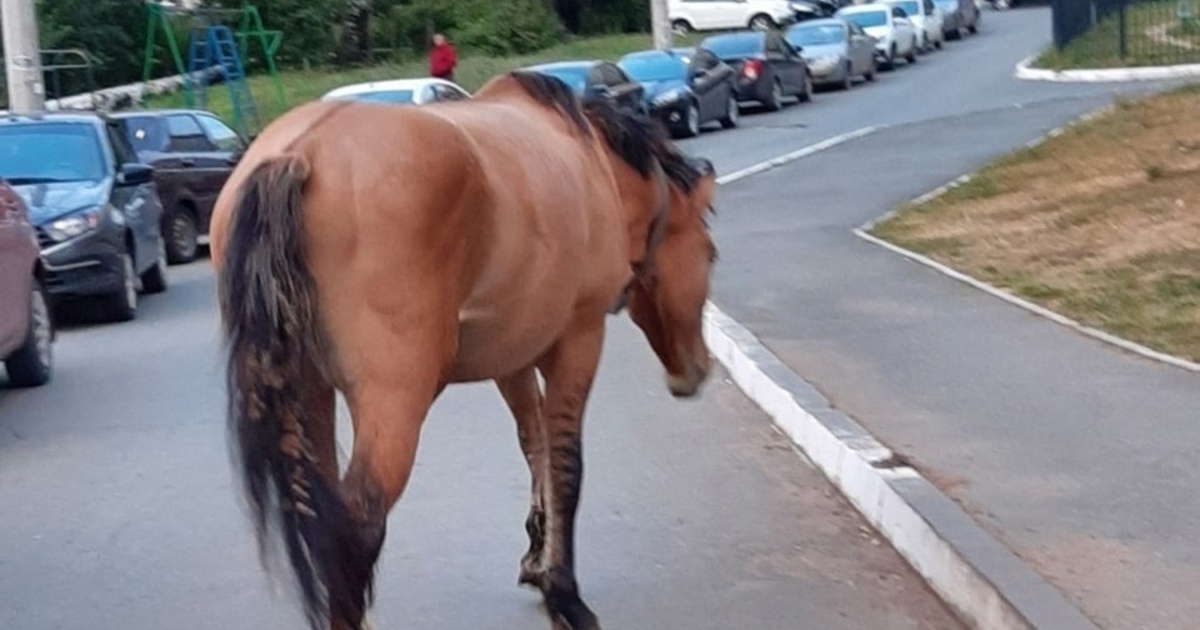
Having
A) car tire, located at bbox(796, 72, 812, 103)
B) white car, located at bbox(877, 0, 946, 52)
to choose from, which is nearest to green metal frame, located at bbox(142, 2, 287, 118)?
car tire, located at bbox(796, 72, 812, 103)

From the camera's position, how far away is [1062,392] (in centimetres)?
1034

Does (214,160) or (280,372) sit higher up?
(280,372)

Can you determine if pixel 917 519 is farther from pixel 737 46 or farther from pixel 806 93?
pixel 806 93

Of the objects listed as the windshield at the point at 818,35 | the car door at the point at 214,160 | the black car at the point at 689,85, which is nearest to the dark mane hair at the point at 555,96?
the car door at the point at 214,160

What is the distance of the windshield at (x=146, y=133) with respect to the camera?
21.9m

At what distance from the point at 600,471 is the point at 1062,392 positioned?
2.43 metres

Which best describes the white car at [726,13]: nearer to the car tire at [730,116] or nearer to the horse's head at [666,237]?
the car tire at [730,116]

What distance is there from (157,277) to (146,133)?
3989 millimetres

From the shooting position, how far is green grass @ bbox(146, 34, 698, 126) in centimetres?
4053

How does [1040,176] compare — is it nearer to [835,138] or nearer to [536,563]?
[835,138]

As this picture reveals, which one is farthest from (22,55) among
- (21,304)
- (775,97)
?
(775,97)

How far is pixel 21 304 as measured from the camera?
41.5 ft

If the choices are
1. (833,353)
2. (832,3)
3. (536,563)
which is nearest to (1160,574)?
(536,563)

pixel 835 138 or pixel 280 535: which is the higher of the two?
pixel 280 535
